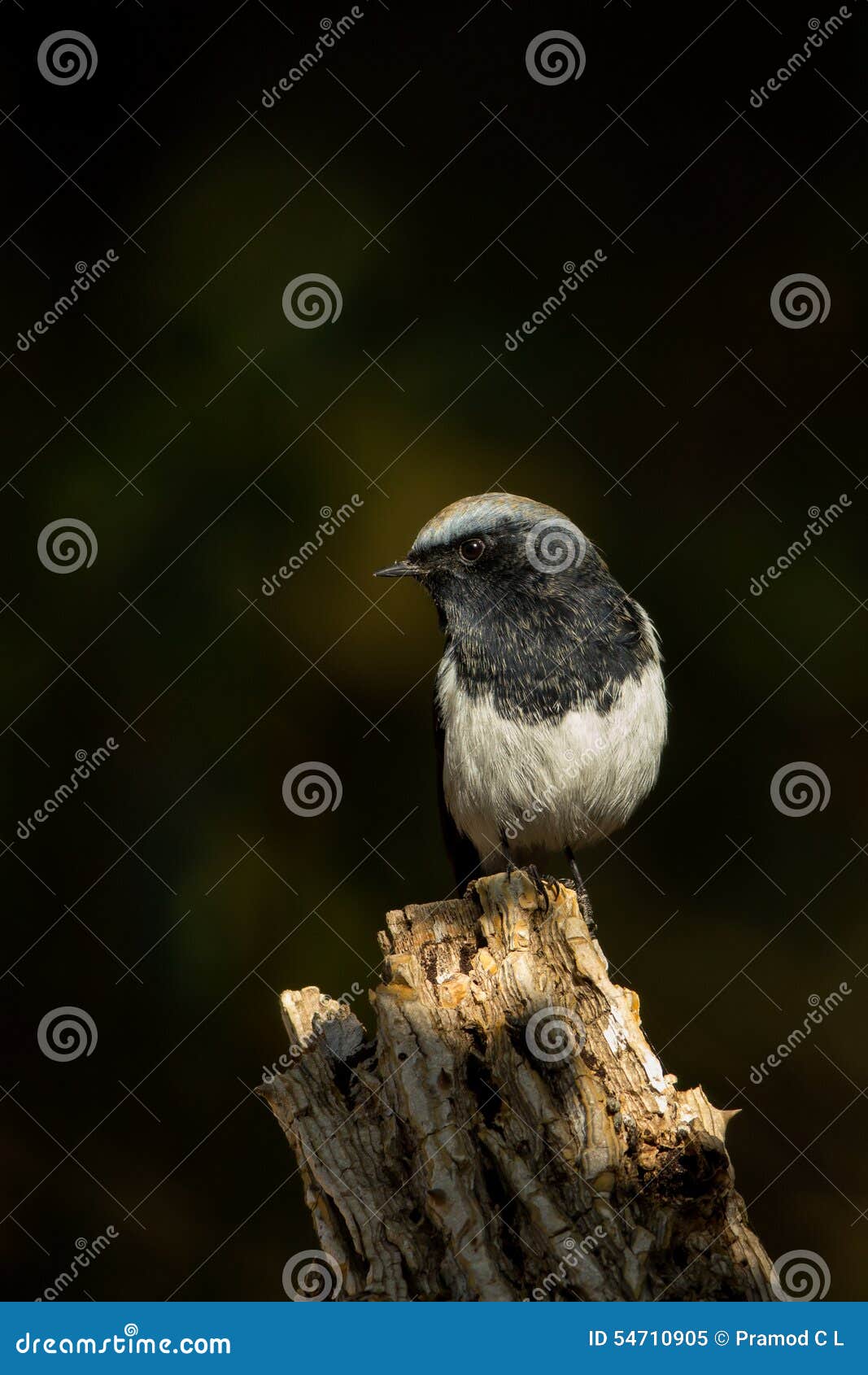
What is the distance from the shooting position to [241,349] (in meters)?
6.88

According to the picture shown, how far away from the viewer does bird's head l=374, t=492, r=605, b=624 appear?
450cm

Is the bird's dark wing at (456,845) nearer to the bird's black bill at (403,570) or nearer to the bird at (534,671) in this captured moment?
the bird at (534,671)

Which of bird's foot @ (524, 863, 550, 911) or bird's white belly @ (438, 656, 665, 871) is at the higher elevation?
bird's white belly @ (438, 656, 665, 871)

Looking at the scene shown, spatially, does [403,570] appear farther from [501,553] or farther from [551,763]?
[551,763]

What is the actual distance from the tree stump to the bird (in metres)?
0.91

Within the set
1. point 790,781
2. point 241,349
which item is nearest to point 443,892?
point 790,781

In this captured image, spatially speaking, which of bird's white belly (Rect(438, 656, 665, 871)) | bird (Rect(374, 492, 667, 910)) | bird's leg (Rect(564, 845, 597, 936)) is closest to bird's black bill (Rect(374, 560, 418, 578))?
bird (Rect(374, 492, 667, 910))

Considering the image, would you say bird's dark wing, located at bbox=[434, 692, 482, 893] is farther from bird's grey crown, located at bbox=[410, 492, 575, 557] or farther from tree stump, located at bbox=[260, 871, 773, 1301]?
tree stump, located at bbox=[260, 871, 773, 1301]

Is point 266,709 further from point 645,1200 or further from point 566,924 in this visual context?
point 645,1200

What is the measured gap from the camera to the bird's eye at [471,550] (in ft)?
14.9

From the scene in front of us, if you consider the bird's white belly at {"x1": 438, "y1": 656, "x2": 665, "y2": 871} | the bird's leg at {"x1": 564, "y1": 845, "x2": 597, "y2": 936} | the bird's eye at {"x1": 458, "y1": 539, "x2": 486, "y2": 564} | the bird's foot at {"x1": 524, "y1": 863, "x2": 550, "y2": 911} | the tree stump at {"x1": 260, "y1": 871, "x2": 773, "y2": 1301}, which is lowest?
the tree stump at {"x1": 260, "y1": 871, "x2": 773, "y2": 1301}

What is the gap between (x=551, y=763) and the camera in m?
4.41

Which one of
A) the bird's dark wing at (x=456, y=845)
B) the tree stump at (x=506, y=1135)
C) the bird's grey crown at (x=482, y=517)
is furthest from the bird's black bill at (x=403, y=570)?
the tree stump at (x=506, y=1135)

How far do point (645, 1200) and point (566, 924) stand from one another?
0.74m
